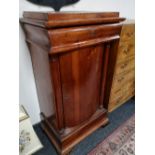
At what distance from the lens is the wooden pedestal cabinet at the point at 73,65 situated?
2.75 feet

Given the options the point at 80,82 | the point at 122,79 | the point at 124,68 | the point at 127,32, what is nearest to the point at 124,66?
the point at 124,68

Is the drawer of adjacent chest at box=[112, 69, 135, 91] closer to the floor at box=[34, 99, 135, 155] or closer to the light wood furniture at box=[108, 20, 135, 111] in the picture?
the light wood furniture at box=[108, 20, 135, 111]

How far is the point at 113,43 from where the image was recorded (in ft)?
4.06

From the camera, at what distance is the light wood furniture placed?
1.30m

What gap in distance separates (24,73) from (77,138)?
729 millimetres

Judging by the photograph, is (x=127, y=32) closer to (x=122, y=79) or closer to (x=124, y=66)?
(x=124, y=66)

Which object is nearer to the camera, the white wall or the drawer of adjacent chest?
the white wall

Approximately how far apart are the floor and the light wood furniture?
0.51 ft

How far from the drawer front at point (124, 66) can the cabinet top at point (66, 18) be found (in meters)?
0.48

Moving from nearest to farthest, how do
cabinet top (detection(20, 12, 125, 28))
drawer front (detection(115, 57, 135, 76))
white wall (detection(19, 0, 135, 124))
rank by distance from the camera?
cabinet top (detection(20, 12, 125, 28)), white wall (detection(19, 0, 135, 124)), drawer front (detection(115, 57, 135, 76))

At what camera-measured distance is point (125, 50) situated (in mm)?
1373

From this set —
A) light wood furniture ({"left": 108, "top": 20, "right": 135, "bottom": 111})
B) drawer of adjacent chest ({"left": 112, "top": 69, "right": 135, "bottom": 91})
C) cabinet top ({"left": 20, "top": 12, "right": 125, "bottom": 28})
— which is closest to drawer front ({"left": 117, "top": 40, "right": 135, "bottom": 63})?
light wood furniture ({"left": 108, "top": 20, "right": 135, "bottom": 111})

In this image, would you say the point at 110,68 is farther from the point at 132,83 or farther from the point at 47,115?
the point at 47,115
